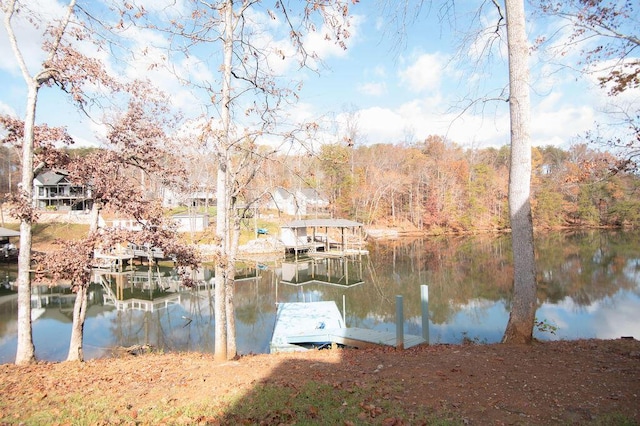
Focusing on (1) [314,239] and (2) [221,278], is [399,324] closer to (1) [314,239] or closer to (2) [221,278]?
(2) [221,278]

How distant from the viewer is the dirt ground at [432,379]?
3.75 metres

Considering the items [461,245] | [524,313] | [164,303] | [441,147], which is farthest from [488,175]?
[524,313]

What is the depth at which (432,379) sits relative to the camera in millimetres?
4578

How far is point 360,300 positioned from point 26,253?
13.1 m

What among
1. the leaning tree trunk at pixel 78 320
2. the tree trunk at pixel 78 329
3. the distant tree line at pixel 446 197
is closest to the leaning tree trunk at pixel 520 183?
the leaning tree trunk at pixel 78 320

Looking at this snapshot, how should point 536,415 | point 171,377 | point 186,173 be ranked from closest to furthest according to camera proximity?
1. point 536,415
2. point 171,377
3. point 186,173

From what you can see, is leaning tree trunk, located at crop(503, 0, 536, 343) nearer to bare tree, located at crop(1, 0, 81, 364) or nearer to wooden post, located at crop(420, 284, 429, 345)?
wooden post, located at crop(420, 284, 429, 345)

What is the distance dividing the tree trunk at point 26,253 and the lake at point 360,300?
171 inches

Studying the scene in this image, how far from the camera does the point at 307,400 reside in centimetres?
405

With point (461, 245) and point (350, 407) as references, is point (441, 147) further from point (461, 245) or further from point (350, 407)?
point (350, 407)

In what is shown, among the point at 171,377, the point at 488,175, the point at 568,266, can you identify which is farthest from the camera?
the point at 488,175

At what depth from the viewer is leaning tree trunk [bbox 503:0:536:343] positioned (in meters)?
6.21

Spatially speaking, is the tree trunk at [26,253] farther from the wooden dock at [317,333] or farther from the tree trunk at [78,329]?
the wooden dock at [317,333]

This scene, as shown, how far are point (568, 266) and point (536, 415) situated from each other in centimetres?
2390
